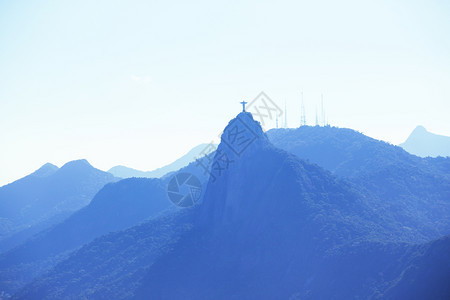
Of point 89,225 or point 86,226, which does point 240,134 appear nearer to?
point 89,225

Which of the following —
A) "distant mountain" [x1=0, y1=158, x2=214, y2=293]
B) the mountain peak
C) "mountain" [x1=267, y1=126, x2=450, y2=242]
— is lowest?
"mountain" [x1=267, y1=126, x2=450, y2=242]

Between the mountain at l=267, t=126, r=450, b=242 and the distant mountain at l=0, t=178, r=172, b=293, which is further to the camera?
the distant mountain at l=0, t=178, r=172, b=293

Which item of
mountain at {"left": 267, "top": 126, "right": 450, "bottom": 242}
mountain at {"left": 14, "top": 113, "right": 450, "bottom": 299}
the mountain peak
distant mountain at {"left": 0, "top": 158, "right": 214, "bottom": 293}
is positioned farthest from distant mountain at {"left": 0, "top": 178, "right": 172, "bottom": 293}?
the mountain peak

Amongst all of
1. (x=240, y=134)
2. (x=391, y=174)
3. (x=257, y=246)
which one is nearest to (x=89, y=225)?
(x=240, y=134)

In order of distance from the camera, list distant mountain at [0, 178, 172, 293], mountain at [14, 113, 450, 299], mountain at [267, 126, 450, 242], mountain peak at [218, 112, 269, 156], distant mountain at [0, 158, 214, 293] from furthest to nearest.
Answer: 1. distant mountain at [0, 178, 172, 293]
2. distant mountain at [0, 158, 214, 293]
3. mountain peak at [218, 112, 269, 156]
4. mountain at [267, 126, 450, 242]
5. mountain at [14, 113, 450, 299]

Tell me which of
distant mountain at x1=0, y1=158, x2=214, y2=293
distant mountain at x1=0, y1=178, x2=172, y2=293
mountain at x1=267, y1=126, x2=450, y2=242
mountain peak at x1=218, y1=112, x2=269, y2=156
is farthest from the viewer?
distant mountain at x1=0, y1=178, x2=172, y2=293

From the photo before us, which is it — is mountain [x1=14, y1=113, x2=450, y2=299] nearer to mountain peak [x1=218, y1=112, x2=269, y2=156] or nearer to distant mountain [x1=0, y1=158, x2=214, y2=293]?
mountain peak [x1=218, y1=112, x2=269, y2=156]

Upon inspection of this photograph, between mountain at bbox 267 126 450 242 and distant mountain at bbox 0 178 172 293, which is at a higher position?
distant mountain at bbox 0 178 172 293

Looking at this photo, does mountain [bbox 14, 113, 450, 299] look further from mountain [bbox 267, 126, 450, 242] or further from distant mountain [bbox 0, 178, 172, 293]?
distant mountain [bbox 0, 178, 172, 293]

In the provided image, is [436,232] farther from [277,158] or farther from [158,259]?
[158,259]
